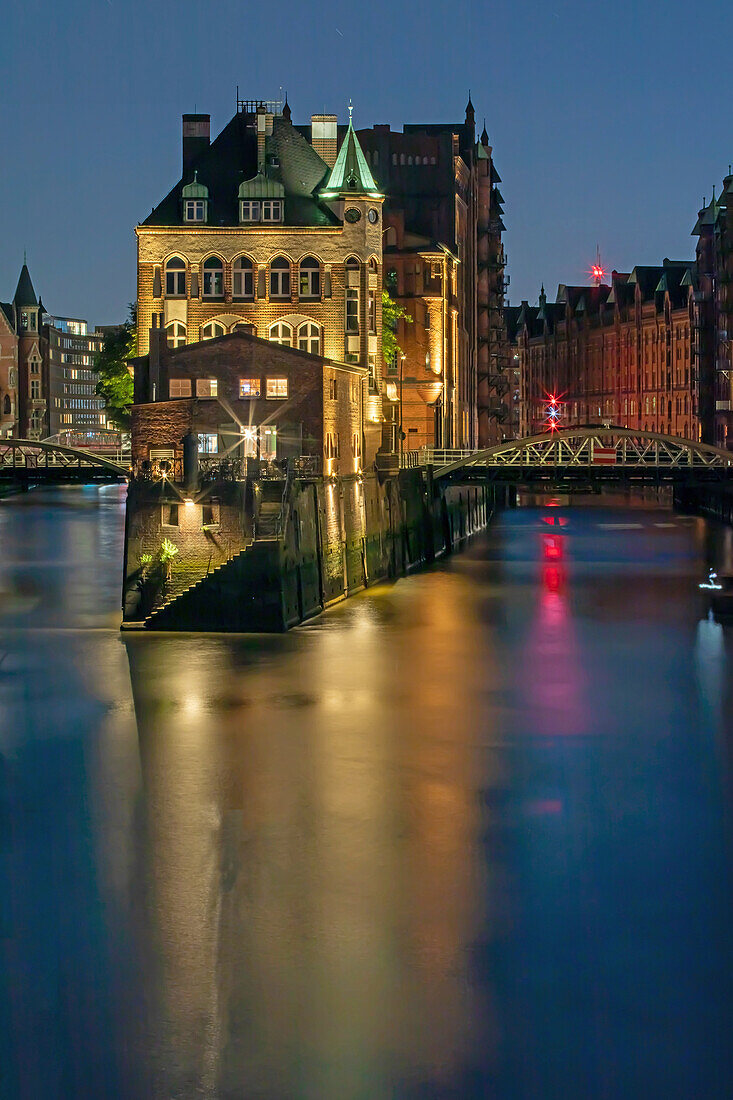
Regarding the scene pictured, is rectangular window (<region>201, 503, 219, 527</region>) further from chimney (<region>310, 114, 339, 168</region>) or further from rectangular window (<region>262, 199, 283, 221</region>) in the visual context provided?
chimney (<region>310, 114, 339, 168</region>)

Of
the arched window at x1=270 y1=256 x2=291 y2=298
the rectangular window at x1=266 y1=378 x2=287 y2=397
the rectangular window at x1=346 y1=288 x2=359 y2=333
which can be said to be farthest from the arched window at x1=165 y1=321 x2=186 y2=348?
the rectangular window at x1=266 y1=378 x2=287 y2=397

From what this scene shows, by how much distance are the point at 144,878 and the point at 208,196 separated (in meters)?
43.5

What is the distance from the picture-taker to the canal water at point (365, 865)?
20031mm

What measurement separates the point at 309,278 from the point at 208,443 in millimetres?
14603

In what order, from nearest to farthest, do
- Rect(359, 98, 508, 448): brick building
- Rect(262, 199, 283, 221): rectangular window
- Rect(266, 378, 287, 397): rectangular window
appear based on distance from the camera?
Rect(266, 378, 287, 397): rectangular window
Rect(262, 199, 283, 221): rectangular window
Rect(359, 98, 508, 448): brick building

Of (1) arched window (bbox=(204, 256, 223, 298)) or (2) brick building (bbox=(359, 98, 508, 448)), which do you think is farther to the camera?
(2) brick building (bbox=(359, 98, 508, 448))

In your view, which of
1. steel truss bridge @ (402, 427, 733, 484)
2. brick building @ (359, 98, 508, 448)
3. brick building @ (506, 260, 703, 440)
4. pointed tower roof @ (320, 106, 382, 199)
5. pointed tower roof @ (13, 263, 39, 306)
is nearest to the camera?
pointed tower roof @ (320, 106, 382, 199)

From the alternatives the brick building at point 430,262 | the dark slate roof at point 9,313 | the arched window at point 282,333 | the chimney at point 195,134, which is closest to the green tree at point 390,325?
the brick building at point 430,262

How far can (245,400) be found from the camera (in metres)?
53.3

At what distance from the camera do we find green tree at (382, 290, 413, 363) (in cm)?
7553

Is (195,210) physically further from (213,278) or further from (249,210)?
(213,278)

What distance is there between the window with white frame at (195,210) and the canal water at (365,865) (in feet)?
67.8

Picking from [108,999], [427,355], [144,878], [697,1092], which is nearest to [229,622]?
[144,878]

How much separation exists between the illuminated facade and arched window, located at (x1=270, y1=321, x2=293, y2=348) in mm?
39
